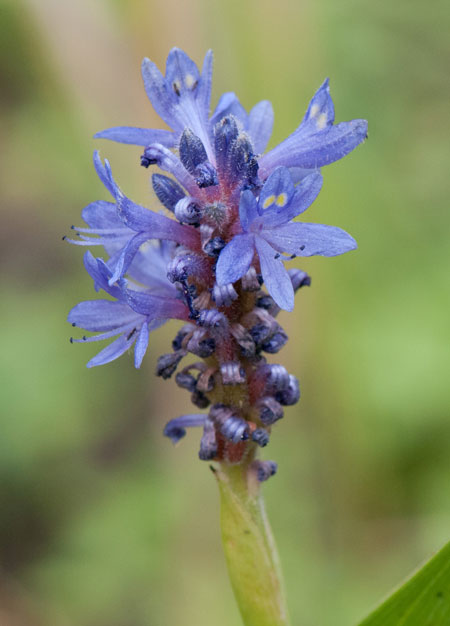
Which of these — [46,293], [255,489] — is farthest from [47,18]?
[255,489]

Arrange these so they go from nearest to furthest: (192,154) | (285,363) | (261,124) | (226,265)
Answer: (226,265) → (192,154) → (261,124) → (285,363)

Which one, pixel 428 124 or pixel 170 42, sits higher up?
pixel 170 42

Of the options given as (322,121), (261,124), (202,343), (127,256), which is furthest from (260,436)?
(261,124)

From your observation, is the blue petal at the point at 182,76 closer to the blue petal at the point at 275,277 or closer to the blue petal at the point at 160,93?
the blue petal at the point at 160,93

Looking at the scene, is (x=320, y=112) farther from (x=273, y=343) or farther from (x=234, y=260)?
(x=273, y=343)

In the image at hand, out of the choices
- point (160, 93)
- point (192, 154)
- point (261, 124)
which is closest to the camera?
point (192, 154)

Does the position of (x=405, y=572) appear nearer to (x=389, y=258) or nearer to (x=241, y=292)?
(x=389, y=258)
